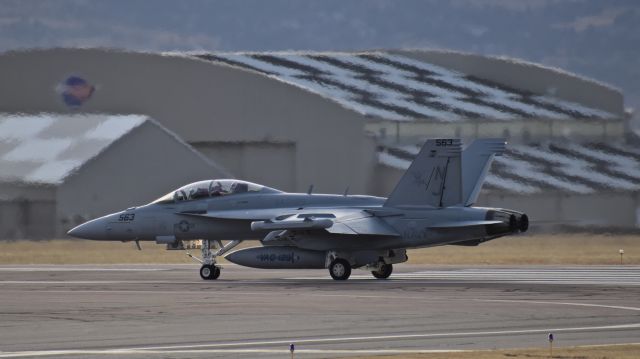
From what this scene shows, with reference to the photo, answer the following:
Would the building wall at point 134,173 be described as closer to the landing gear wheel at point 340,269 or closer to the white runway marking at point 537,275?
the white runway marking at point 537,275

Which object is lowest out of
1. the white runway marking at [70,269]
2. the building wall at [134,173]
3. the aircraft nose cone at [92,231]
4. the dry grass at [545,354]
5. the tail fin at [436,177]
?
the dry grass at [545,354]

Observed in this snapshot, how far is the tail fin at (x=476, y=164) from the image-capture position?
40.0 m

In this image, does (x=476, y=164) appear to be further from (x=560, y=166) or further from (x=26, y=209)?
(x=560, y=166)

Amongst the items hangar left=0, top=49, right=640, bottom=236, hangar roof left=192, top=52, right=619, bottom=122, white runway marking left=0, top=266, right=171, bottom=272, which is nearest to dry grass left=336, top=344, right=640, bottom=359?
white runway marking left=0, top=266, right=171, bottom=272

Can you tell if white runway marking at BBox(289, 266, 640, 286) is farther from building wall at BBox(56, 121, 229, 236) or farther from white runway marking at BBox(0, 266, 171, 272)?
building wall at BBox(56, 121, 229, 236)

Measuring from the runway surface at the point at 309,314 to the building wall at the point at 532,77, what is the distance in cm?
4717

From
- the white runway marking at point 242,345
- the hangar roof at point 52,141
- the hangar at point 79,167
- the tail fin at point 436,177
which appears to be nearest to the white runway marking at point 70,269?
the tail fin at point 436,177

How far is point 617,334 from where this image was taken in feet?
76.3

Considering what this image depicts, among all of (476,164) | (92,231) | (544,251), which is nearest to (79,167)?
(544,251)

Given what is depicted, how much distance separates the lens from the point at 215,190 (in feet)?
131

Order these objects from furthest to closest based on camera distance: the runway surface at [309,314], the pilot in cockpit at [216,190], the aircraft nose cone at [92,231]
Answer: the aircraft nose cone at [92,231] < the pilot in cockpit at [216,190] < the runway surface at [309,314]

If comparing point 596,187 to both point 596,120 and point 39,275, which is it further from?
point 39,275

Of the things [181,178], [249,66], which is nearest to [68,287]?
[181,178]

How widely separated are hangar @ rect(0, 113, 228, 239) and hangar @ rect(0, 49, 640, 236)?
2.73 metres
